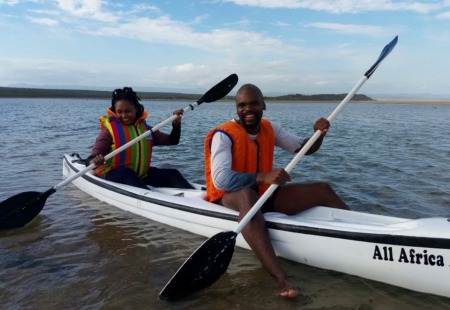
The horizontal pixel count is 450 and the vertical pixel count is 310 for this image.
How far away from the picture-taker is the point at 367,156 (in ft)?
31.4

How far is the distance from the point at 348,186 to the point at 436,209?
1547 millimetres

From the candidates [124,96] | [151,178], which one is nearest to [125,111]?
[124,96]

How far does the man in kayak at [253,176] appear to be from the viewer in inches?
131

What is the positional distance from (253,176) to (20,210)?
2.94 metres

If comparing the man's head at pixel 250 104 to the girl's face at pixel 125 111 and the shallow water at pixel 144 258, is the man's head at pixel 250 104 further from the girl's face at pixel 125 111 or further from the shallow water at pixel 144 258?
the girl's face at pixel 125 111

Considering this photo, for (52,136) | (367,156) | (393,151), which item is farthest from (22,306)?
(52,136)

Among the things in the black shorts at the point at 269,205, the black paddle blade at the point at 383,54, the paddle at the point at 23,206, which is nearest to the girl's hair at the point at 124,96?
the paddle at the point at 23,206

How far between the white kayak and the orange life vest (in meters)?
0.42

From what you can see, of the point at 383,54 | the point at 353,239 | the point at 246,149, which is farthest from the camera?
the point at 383,54

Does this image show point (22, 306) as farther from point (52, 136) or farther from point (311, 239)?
point (52, 136)

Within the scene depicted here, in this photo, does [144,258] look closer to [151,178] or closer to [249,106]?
[151,178]

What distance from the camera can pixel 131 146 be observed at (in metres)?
5.08

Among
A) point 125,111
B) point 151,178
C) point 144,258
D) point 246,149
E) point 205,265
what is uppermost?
point 125,111

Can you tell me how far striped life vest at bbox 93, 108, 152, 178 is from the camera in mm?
Result: 5055
